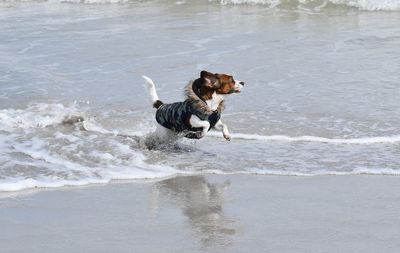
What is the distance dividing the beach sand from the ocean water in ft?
1.11

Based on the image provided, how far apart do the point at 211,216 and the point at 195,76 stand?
204 inches

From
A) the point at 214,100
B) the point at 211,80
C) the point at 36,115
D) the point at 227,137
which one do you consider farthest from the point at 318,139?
the point at 36,115

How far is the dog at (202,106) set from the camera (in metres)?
6.64

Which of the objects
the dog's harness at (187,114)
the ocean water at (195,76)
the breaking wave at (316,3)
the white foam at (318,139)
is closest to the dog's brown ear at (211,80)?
the dog's harness at (187,114)

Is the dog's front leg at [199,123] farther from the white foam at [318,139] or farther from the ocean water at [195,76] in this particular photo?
the white foam at [318,139]

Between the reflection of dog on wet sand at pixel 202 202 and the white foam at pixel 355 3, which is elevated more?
the reflection of dog on wet sand at pixel 202 202

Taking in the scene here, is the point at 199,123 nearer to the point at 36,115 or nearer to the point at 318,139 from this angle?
the point at 318,139

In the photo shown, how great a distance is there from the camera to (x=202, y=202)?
5.23 m

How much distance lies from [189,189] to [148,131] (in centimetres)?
206

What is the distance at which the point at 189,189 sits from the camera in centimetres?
564

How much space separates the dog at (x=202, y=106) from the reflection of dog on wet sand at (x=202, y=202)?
0.77 meters

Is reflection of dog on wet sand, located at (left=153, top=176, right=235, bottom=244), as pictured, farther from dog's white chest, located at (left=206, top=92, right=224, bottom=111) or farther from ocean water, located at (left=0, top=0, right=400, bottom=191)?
dog's white chest, located at (left=206, top=92, right=224, bottom=111)

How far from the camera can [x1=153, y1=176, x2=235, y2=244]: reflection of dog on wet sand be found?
4496mm

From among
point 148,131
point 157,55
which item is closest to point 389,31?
point 157,55
